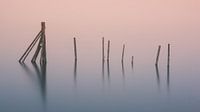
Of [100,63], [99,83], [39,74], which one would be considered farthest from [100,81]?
[100,63]

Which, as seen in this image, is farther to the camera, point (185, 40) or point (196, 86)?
point (185, 40)

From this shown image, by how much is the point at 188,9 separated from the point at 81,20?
726 inches

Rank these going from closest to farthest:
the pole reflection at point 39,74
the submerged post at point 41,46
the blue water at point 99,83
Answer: the blue water at point 99,83 < the pole reflection at point 39,74 < the submerged post at point 41,46

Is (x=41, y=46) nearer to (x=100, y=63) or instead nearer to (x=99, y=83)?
(x=100, y=63)

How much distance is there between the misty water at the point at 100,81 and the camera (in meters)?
26.4

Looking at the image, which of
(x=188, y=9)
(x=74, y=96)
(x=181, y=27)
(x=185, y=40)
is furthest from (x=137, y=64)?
(x=188, y=9)

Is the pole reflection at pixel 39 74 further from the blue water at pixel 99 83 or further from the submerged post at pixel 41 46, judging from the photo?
the submerged post at pixel 41 46

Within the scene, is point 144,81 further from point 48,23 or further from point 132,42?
point 48,23

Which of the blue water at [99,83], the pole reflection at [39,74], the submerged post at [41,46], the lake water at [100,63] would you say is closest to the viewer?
the blue water at [99,83]

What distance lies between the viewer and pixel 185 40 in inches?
2147

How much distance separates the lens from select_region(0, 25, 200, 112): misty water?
1040 inches

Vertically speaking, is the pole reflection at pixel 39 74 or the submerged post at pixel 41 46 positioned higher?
the submerged post at pixel 41 46

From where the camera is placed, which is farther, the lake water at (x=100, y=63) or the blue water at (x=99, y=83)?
the lake water at (x=100, y=63)

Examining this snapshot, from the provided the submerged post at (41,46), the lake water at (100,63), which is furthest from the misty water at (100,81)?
the submerged post at (41,46)
